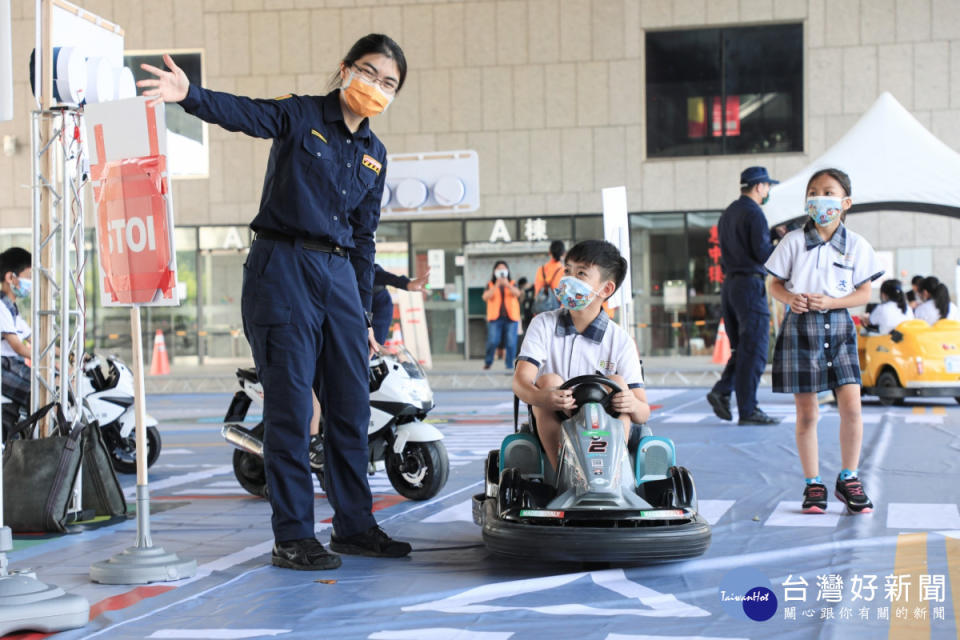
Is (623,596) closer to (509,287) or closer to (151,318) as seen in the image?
(509,287)

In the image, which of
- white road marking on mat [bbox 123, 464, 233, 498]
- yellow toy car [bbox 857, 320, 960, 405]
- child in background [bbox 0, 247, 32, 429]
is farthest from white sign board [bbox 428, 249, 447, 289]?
child in background [bbox 0, 247, 32, 429]

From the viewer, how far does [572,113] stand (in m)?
23.7

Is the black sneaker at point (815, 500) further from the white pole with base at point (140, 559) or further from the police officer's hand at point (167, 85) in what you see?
the police officer's hand at point (167, 85)

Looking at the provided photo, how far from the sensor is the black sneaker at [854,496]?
569cm

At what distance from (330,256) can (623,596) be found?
1.88 meters

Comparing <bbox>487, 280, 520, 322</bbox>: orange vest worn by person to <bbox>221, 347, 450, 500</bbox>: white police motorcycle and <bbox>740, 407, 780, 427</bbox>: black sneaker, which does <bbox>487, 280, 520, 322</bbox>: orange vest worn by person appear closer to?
<bbox>740, 407, 780, 427</bbox>: black sneaker

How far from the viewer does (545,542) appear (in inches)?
169

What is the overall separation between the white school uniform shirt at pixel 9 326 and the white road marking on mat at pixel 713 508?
11.8 feet

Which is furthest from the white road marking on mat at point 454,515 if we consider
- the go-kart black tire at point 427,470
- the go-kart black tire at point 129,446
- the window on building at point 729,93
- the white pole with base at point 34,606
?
the window on building at point 729,93

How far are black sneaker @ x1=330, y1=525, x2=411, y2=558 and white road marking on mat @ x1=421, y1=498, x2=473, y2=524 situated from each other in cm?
87

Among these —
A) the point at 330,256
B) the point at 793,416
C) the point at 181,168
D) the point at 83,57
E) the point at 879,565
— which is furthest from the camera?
the point at 181,168

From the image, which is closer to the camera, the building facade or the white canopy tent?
the white canopy tent

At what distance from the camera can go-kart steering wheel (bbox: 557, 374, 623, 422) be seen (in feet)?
15.0

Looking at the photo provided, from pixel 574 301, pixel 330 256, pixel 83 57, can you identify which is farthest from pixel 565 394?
pixel 83 57
